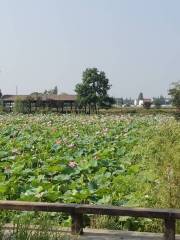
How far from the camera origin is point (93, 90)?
73.1m

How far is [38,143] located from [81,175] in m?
5.50

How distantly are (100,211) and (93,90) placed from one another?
68.1 metres

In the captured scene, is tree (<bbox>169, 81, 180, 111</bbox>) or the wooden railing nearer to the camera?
the wooden railing

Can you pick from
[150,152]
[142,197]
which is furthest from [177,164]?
[150,152]

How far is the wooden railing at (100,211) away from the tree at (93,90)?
214ft

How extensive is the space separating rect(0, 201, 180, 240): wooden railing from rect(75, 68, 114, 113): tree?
214 ft

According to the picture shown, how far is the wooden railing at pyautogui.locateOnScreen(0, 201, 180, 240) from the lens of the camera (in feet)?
16.9

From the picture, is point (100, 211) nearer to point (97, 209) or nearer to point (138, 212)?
point (97, 209)

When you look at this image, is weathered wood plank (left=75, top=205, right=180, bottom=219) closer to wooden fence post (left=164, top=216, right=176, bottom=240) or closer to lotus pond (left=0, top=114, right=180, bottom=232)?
wooden fence post (left=164, top=216, right=176, bottom=240)

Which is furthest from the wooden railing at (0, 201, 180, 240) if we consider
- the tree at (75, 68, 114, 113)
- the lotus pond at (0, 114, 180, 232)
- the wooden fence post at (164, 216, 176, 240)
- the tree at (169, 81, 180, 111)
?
the tree at (75, 68, 114, 113)

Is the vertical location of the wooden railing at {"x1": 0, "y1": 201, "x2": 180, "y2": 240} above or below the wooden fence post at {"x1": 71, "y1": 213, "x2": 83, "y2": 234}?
above

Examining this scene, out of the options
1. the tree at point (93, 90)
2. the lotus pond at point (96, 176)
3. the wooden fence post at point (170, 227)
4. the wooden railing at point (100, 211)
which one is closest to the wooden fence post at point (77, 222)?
the wooden railing at point (100, 211)

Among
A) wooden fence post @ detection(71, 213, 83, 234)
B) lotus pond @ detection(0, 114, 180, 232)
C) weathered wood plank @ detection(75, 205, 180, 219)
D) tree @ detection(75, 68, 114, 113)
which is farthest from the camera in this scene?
tree @ detection(75, 68, 114, 113)

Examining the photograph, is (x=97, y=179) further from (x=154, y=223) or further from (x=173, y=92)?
(x=173, y=92)
